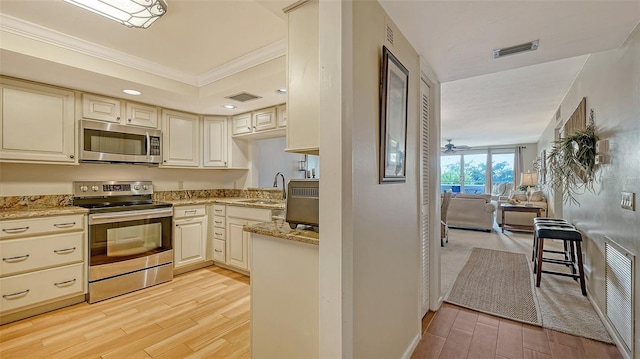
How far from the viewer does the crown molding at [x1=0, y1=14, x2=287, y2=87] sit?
205 cm

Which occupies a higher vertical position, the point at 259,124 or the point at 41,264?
the point at 259,124

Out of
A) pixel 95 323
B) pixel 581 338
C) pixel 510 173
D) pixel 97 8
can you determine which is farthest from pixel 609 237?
pixel 510 173

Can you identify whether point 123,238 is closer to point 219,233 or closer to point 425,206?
point 219,233

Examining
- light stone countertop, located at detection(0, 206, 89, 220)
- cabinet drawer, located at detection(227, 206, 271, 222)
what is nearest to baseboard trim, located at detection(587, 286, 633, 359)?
cabinet drawer, located at detection(227, 206, 271, 222)

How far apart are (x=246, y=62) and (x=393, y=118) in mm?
1720

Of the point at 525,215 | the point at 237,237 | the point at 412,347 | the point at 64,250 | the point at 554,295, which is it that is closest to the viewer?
the point at 412,347

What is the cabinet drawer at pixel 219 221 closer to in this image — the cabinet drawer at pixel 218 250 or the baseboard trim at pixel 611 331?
the cabinet drawer at pixel 218 250

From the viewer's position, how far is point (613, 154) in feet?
6.68

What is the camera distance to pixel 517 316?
237cm

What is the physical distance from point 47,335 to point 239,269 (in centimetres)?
169

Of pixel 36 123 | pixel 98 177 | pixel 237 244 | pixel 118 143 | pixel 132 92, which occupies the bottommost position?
pixel 237 244

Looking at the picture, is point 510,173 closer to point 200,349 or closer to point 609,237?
point 609,237

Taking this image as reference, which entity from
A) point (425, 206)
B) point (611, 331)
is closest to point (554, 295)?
point (611, 331)

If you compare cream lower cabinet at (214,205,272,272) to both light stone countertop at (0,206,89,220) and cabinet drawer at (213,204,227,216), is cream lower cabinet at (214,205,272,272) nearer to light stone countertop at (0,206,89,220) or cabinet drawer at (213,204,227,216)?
cabinet drawer at (213,204,227,216)
